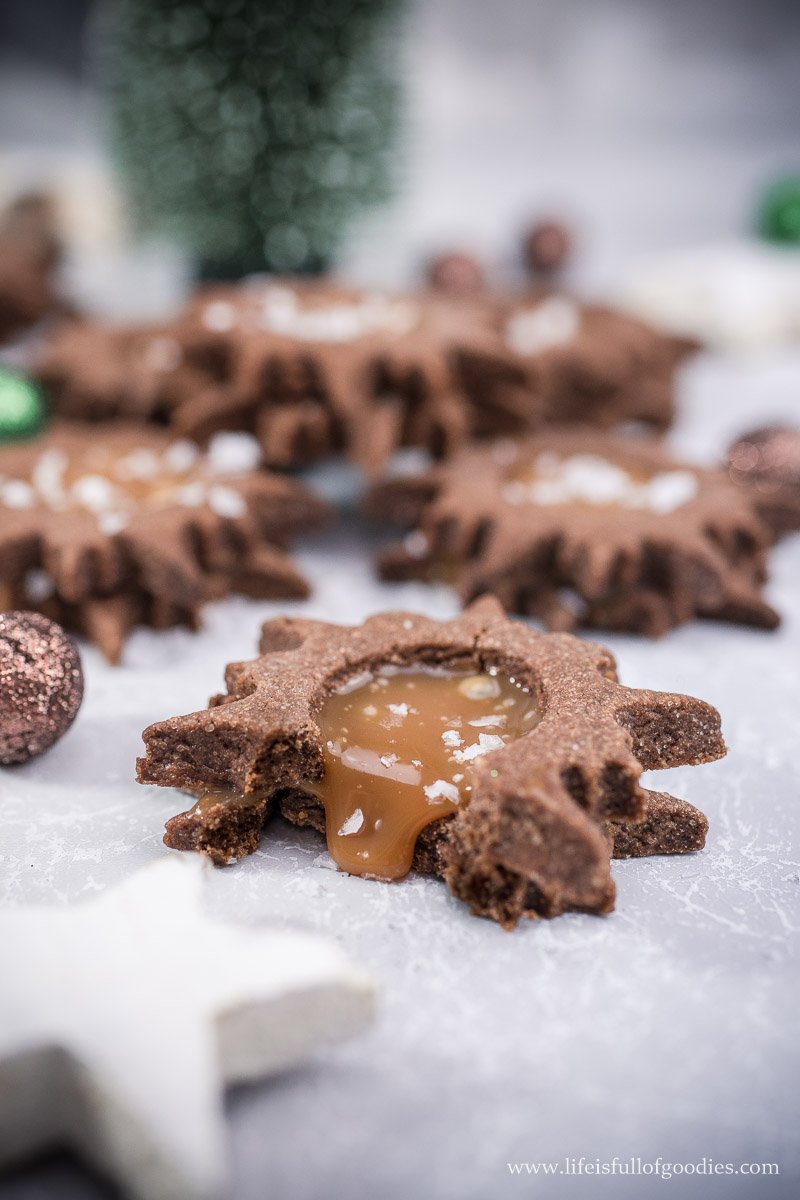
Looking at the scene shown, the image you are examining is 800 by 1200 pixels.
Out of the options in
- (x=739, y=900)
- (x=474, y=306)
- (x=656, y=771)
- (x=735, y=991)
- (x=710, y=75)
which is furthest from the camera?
(x=710, y=75)

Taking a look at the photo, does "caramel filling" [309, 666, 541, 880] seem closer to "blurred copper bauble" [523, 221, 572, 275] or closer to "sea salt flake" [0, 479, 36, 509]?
"sea salt flake" [0, 479, 36, 509]

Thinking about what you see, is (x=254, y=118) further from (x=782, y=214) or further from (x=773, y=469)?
(x=782, y=214)

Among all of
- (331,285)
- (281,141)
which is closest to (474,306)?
(331,285)

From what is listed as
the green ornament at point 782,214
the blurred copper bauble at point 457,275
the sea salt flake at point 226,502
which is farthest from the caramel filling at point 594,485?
the green ornament at point 782,214

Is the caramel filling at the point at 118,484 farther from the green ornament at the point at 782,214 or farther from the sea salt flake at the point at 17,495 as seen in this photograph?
the green ornament at the point at 782,214

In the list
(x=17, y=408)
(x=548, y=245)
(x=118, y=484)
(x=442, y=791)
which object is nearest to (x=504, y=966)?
(x=442, y=791)

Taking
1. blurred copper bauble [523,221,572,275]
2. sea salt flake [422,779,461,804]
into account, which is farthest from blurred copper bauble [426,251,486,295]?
sea salt flake [422,779,461,804]

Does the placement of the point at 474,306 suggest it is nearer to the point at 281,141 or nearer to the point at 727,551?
the point at 281,141
